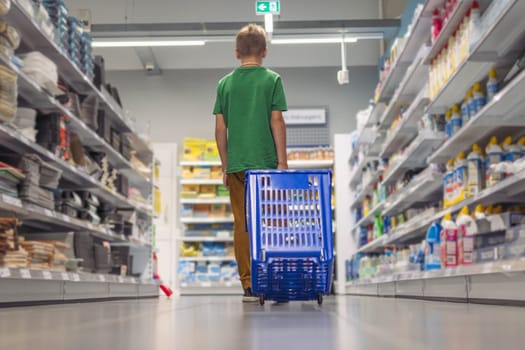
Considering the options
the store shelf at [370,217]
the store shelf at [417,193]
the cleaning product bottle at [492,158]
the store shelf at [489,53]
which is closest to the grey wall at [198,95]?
the store shelf at [370,217]

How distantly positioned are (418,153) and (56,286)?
9.50ft

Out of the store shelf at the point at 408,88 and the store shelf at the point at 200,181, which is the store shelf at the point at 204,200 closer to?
the store shelf at the point at 200,181

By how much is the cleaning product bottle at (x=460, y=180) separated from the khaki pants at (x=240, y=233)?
1387 millimetres

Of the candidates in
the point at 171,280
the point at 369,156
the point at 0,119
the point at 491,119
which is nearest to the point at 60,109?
the point at 0,119

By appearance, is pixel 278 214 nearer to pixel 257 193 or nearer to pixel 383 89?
pixel 257 193

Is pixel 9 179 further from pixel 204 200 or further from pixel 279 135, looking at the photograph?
pixel 204 200

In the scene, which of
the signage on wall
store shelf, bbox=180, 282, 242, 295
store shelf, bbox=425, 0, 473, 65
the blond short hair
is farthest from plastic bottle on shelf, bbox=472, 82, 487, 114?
the signage on wall

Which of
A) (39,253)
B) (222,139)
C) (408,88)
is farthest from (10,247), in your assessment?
(408,88)

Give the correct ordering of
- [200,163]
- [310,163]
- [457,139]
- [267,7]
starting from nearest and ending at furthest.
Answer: [457,139] < [267,7] < [310,163] < [200,163]

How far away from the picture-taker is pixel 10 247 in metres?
3.06

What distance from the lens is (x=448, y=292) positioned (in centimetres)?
351

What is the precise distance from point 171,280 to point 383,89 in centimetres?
575

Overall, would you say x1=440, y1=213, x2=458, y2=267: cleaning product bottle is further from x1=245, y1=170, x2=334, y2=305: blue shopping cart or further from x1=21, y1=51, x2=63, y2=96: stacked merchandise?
x1=21, y1=51, x2=63, y2=96: stacked merchandise

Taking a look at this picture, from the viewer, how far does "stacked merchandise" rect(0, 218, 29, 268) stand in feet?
9.93
